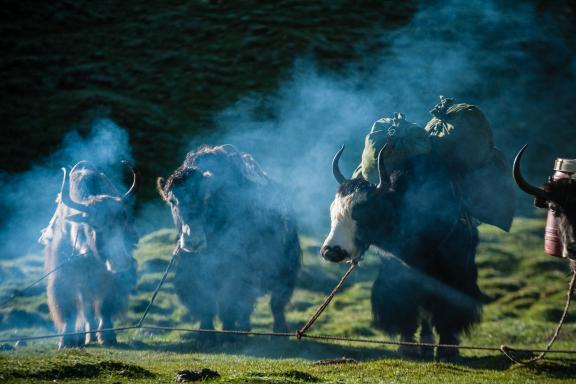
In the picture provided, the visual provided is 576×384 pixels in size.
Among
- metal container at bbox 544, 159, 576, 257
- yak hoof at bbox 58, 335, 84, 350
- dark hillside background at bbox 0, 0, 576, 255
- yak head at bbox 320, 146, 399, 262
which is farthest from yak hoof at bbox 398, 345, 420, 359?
dark hillside background at bbox 0, 0, 576, 255

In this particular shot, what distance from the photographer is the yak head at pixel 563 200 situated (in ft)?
16.7

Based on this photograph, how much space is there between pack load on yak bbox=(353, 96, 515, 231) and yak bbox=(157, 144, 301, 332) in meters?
1.94

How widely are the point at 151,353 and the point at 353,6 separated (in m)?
25.0

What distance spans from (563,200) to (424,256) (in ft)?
6.83

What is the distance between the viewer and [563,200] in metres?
5.17

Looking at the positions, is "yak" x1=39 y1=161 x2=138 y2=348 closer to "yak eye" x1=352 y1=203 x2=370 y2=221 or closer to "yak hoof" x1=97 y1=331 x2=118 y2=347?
"yak hoof" x1=97 y1=331 x2=118 y2=347

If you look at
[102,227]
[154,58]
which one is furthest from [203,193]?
[154,58]

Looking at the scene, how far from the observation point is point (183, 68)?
2734cm

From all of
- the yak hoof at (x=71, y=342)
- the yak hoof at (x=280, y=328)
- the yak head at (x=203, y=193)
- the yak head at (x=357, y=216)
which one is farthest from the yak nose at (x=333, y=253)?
the yak hoof at (x=71, y=342)

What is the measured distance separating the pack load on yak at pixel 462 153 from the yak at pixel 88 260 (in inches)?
138

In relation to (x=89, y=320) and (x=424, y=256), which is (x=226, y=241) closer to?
(x=89, y=320)

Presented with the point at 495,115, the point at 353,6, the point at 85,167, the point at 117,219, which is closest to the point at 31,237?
the point at 85,167

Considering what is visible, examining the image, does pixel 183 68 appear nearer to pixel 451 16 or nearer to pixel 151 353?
pixel 451 16

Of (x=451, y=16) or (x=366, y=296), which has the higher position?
(x=451, y=16)
